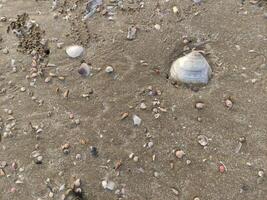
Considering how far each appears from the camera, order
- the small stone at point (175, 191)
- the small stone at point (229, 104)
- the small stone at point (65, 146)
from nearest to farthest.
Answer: the small stone at point (175, 191), the small stone at point (65, 146), the small stone at point (229, 104)

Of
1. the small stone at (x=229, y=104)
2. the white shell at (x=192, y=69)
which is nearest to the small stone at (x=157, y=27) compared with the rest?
the white shell at (x=192, y=69)

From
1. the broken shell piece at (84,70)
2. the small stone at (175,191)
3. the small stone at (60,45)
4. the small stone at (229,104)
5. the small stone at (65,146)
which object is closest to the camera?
the small stone at (175,191)

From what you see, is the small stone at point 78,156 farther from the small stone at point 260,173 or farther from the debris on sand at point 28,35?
the small stone at point 260,173

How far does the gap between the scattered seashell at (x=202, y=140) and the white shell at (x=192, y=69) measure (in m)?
0.58

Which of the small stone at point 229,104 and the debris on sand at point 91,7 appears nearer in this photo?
the small stone at point 229,104

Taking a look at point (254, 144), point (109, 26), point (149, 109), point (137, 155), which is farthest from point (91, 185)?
point (109, 26)

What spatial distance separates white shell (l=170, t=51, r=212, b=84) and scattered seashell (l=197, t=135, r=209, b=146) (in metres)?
0.58

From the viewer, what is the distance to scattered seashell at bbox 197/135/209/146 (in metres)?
4.06

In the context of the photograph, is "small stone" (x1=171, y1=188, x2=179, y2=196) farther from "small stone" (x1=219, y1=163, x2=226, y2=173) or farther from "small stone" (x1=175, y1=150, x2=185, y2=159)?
"small stone" (x1=219, y1=163, x2=226, y2=173)

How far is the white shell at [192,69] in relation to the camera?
4.35 m

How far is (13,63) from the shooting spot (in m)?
4.70

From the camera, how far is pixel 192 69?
4348 mm

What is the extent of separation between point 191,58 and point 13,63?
181 centimetres

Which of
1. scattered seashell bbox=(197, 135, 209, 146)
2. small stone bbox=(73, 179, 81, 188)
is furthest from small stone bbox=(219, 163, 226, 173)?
→ small stone bbox=(73, 179, 81, 188)
